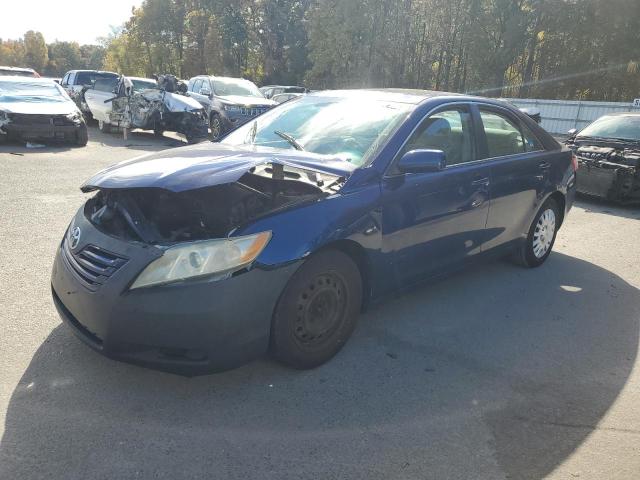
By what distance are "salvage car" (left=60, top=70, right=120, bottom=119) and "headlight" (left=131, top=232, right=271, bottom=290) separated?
54.1 feet

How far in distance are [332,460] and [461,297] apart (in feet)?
7.88

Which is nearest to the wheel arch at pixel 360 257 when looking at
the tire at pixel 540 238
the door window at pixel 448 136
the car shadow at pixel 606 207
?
the door window at pixel 448 136

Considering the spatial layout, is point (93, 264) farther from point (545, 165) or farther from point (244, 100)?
point (244, 100)

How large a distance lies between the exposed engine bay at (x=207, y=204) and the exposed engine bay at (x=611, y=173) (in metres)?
6.74

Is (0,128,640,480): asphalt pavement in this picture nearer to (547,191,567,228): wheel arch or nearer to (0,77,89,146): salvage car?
(547,191,567,228): wheel arch

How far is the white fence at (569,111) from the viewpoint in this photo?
18562mm

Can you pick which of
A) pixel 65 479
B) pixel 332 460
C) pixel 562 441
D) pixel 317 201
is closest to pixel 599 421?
pixel 562 441

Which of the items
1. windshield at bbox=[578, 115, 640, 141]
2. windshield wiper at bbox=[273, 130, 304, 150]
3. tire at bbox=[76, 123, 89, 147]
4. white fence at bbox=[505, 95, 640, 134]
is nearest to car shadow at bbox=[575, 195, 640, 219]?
windshield at bbox=[578, 115, 640, 141]

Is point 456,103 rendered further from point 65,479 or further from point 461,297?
point 65,479

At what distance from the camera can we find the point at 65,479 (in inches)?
86.6

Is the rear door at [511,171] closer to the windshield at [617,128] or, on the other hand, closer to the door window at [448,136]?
the door window at [448,136]

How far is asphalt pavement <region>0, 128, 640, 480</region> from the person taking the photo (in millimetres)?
2404

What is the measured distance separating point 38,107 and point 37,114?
1.29 ft

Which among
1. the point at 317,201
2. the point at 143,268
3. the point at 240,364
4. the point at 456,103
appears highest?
the point at 456,103
